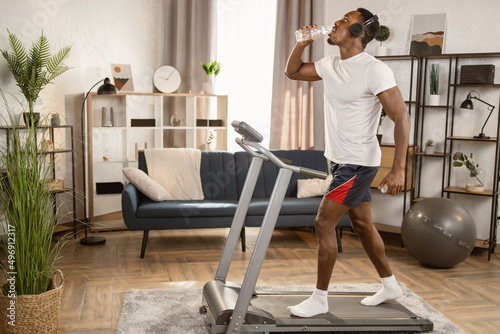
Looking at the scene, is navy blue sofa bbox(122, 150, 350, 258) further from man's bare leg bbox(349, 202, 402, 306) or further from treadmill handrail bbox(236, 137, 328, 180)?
treadmill handrail bbox(236, 137, 328, 180)

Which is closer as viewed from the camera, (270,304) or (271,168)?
(270,304)

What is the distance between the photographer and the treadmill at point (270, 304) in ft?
7.80

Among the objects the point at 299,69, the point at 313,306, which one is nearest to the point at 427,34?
the point at 299,69

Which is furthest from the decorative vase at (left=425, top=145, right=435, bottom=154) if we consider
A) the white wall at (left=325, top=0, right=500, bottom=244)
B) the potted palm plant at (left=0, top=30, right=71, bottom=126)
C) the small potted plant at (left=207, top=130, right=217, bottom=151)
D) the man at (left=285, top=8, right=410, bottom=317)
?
the potted palm plant at (left=0, top=30, right=71, bottom=126)

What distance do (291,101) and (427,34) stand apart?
1446 millimetres

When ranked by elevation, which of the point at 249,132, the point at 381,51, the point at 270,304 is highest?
the point at 381,51

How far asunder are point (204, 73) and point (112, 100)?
103 centimetres

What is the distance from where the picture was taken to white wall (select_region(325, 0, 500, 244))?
4.28 metres

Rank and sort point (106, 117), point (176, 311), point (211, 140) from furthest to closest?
point (211, 140) → point (106, 117) → point (176, 311)

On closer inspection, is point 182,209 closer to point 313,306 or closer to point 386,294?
point 313,306

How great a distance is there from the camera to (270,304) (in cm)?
272

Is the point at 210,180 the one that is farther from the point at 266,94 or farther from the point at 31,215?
the point at 31,215

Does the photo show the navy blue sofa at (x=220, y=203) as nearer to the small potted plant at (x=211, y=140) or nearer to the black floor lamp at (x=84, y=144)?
the black floor lamp at (x=84, y=144)

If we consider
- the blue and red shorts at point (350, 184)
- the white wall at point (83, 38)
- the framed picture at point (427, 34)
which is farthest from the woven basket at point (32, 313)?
the framed picture at point (427, 34)
